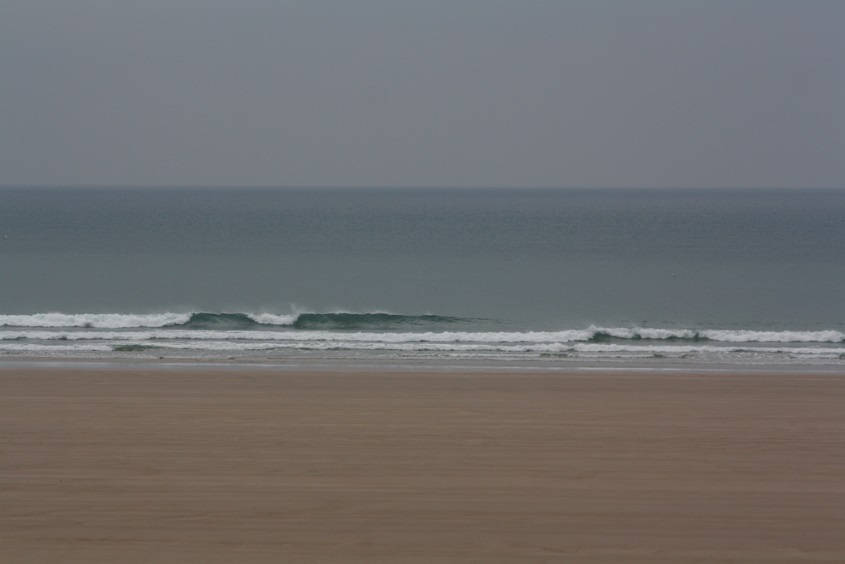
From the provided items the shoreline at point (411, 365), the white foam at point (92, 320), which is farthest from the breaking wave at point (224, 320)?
the shoreline at point (411, 365)

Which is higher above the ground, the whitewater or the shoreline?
the whitewater

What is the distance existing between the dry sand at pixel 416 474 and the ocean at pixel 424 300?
501 cm

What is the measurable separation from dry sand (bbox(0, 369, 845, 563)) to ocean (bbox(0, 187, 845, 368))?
197 inches

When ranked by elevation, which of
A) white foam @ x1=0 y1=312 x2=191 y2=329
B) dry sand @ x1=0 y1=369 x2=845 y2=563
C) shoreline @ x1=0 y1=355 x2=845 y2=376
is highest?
white foam @ x1=0 y1=312 x2=191 y2=329

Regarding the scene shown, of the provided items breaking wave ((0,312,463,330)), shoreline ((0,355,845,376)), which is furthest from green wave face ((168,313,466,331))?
shoreline ((0,355,845,376))

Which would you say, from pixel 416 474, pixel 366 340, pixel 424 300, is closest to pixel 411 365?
pixel 366 340

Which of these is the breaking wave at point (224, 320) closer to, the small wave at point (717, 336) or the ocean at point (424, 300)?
the ocean at point (424, 300)

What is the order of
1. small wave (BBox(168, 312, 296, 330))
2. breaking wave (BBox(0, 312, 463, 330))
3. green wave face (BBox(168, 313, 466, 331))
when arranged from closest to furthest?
breaking wave (BBox(0, 312, 463, 330)) < small wave (BBox(168, 312, 296, 330)) < green wave face (BBox(168, 313, 466, 331))

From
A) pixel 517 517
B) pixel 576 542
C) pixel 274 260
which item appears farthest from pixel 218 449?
pixel 274 260

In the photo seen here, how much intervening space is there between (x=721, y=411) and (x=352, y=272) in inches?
1197

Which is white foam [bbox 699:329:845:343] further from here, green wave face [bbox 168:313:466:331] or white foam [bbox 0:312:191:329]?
white foam [bbox 0:312:191:329]

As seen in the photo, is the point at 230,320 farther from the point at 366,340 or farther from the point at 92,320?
the point at 366,340

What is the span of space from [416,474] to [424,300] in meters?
22.8

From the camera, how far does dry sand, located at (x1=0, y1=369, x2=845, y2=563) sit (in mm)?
7152
